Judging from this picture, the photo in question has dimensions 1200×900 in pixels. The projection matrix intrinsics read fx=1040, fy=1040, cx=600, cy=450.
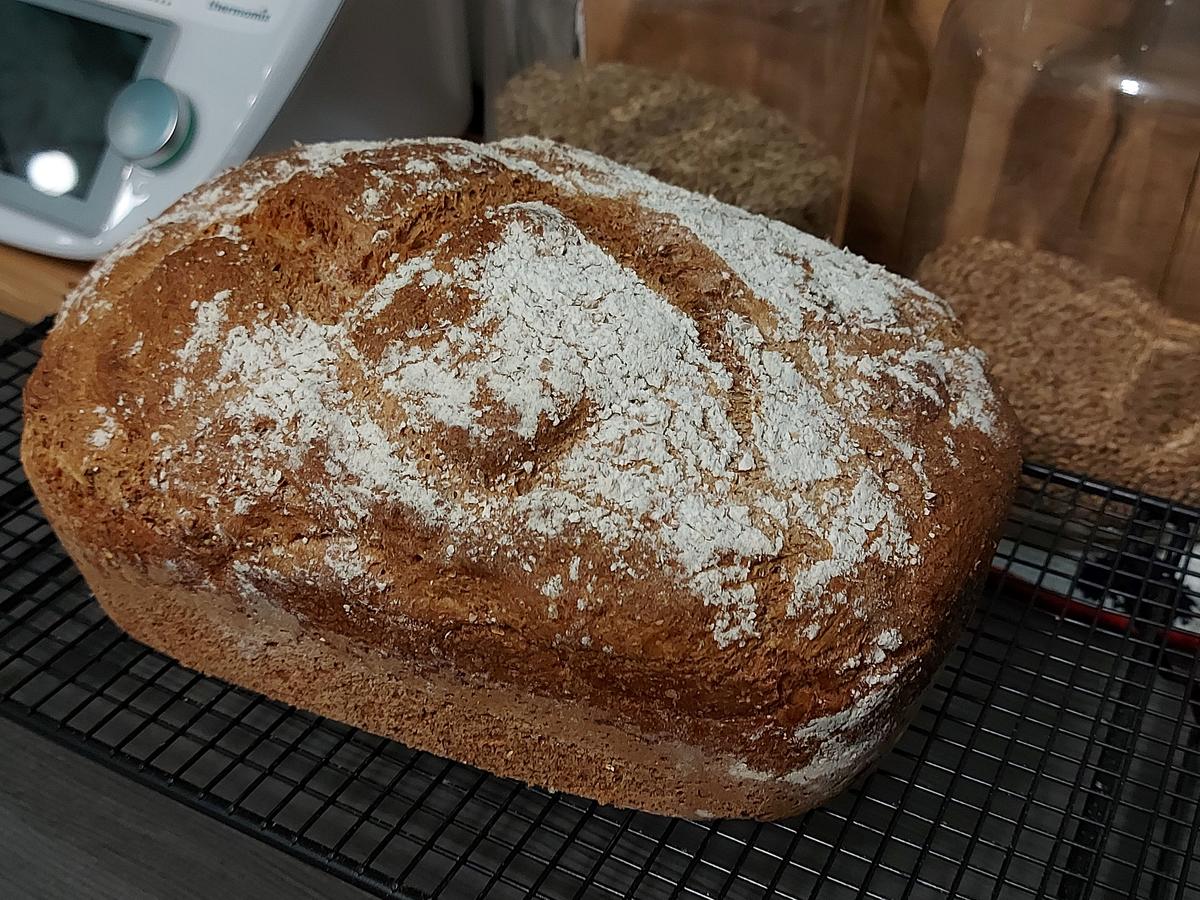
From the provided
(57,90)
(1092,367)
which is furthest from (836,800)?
(57,90)

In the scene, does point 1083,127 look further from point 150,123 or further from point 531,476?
point 150,123

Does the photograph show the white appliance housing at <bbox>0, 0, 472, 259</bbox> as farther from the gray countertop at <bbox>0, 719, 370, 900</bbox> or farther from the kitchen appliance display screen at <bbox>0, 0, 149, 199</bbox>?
the gray countertop at <bbox>0, 719, 370, 900</bbox>

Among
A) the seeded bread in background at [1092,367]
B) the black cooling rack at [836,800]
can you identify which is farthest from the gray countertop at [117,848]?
the seeded bread in background at [1092,367]

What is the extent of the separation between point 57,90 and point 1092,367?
4.03ft

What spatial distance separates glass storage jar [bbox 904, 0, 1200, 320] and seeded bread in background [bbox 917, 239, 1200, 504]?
0.03 metres

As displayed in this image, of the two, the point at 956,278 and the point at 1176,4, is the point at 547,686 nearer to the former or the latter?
the point at 956,278

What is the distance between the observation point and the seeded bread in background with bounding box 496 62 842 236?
119 centimetres

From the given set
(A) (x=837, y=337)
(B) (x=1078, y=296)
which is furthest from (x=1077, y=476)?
(A) (x=837, y=337)

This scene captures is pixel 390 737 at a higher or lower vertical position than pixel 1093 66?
lower

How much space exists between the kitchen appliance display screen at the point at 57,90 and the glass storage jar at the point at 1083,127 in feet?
3.09

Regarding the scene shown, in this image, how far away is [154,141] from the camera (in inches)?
46.1

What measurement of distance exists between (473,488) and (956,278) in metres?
0.65

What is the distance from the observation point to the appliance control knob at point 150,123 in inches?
46.1

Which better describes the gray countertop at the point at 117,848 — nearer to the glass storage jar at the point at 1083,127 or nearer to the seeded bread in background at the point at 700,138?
the seeded bread in background at the point at 700,138
